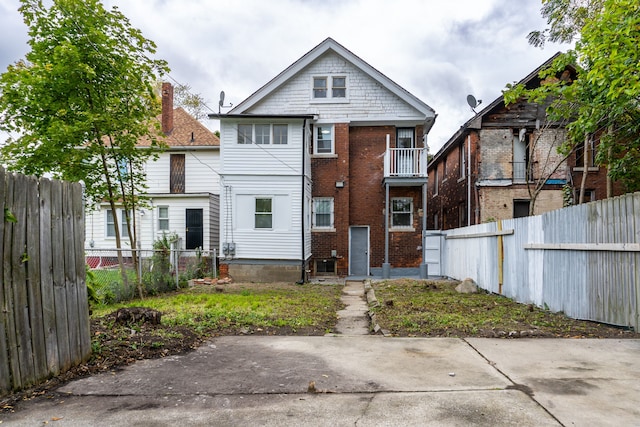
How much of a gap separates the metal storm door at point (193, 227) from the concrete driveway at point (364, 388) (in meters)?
15.3

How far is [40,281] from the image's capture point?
3.83 meters

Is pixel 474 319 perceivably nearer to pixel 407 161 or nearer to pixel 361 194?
pixel 407 161

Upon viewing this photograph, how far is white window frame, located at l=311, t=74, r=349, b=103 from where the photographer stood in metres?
17.2

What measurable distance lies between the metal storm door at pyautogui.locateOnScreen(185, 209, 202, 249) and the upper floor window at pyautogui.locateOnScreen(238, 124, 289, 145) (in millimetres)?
6003

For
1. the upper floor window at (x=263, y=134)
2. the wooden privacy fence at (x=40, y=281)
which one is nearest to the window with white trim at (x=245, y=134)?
the upper floor window at (x=263, y=134)

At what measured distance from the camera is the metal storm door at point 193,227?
1997cm

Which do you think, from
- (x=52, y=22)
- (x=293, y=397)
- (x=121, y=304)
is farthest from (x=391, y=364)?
(x=52, y=22)

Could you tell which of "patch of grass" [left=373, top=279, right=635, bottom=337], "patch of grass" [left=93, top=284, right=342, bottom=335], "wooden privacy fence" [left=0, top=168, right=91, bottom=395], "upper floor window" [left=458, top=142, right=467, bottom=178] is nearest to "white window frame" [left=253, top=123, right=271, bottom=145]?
"patch of grass" [left=93, top=284, right=342, bottom=335]

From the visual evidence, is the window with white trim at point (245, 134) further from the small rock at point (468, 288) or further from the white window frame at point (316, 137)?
the small rock at point (468, 288)

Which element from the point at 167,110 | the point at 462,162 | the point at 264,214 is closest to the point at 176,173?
the point at 167,110

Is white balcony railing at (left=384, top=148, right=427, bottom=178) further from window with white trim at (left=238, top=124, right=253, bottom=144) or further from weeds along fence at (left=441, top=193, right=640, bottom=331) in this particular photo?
weeds along fence at (left=441, top=193, right=640, bottom=331)

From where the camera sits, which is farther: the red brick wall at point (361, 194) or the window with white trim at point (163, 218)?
the window with white trim at point (163, 218)

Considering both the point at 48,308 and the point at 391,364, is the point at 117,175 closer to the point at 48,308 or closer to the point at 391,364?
the point at 48,308

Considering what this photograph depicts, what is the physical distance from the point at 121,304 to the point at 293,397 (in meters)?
7.51
